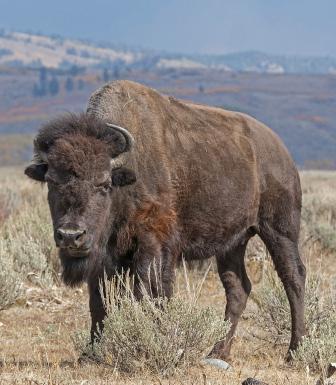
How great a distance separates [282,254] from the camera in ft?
30.0

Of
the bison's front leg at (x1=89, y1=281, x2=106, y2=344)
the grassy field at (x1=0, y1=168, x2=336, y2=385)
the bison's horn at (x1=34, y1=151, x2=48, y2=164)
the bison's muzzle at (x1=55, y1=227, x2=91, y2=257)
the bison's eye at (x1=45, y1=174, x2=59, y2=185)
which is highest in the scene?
the bison's horn at (x1=34, y1=151, x2=48, y2=164)

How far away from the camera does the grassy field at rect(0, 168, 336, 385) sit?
6.96 metres

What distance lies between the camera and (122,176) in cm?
742

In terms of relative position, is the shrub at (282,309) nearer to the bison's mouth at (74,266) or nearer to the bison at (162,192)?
the bison at (162,192)

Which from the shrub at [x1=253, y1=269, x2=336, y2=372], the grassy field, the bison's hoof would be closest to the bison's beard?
the grassy field

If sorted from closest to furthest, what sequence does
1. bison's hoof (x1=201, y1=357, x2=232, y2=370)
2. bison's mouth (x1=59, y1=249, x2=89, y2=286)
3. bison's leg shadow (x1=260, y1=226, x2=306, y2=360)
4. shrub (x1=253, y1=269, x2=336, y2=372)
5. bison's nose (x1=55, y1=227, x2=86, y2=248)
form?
bison's nose (x1=55, y1=227, x2=86, y2=248) < bison's mouth (x1=59, y1=249, x2=89, y2=286) < bison's hoof (x1=201, y1=357, x2=232, y2=370) < shrub (x1=253, y1=269, x2=336, y2=372) < bison's leg shadow (x1=260, y1=226, x2=306, y2=360)

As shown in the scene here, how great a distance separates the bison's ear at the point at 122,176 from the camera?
741 centimetres

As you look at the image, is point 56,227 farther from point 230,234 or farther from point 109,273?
point 230,234

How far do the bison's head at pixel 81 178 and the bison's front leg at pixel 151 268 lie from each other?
30 centimetres

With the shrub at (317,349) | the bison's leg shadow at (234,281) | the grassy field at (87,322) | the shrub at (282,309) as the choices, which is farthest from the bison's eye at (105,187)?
the shrub at (282,309)

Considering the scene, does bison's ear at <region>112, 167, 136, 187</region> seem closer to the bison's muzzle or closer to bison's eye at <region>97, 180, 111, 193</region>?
bison's eye at <region>97, 180, 111, 193</region>

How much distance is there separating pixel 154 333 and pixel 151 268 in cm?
69

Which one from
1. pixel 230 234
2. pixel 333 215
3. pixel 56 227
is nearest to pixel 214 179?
pixel 230 234

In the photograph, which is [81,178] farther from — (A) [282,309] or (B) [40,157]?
(A) [282,309]
